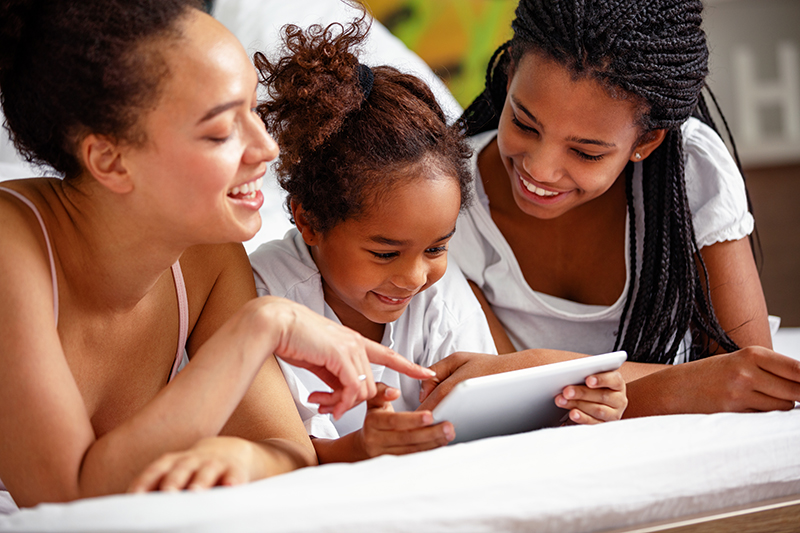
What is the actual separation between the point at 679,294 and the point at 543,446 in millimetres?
744

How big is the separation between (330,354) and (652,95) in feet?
2.68

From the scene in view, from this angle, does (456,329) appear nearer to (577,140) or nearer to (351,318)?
(351,318)

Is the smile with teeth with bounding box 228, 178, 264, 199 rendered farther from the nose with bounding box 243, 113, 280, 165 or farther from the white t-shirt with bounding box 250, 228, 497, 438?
the white t-shirt with bounding box 250, 228, 497, 438

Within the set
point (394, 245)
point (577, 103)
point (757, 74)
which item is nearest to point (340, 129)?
point (394, 245)

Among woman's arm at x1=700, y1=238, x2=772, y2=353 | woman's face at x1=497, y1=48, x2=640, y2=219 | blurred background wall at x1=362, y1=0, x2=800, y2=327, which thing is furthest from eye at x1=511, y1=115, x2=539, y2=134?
blurred background wall at x1=362, y1=0, x2=800, y2=327

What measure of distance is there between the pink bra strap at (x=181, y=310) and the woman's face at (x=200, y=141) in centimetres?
19

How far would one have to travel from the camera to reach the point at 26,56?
2.79 feet

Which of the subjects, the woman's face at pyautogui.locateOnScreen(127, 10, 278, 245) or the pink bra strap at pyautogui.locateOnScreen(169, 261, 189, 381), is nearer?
the woman's face at pyautogui.locateOnScreen(127, 10, 278, 245)

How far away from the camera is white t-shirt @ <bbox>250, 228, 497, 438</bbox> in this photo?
1305 mm

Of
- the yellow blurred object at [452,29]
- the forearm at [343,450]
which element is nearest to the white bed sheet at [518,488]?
the forearm at [343,450]

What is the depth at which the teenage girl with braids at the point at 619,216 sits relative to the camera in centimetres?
122

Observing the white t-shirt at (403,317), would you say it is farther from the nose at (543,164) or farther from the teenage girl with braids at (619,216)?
the nose at (543,164)

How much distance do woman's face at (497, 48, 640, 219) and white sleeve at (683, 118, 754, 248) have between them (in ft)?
0.63

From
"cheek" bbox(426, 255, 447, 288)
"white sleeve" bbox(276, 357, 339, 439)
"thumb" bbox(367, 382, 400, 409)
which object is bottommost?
"white sleeve" bbox(276, 357, 339, 439)
